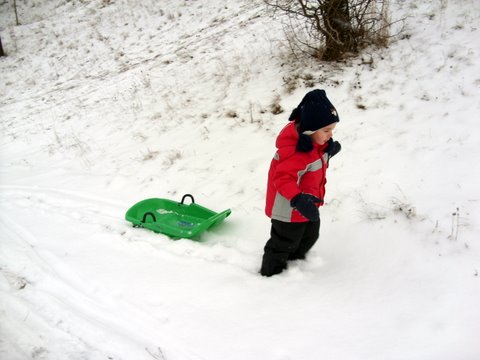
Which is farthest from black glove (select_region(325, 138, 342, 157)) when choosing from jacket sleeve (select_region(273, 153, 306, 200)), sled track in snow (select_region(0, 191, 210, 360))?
sled track in snow (select_region(0, 191, 210, 360))

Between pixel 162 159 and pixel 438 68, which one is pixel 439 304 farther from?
pixel 162 159

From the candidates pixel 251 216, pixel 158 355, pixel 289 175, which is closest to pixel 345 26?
pixel 251 216

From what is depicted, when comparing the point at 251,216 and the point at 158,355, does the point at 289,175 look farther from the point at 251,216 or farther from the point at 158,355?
the point at 251,216

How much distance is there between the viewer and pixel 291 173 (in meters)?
2.45

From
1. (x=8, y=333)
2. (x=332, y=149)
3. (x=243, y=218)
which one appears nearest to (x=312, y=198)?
(x=332, y=149)

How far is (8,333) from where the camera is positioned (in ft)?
8.95

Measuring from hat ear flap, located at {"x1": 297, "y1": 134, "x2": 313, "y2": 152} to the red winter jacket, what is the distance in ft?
0.16

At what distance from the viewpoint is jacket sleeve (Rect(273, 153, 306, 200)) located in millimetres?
2418

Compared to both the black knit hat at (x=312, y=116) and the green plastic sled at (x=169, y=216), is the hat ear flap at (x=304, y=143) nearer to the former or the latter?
the black knit hat at (x=312, y=116)

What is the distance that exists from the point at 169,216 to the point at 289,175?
2325 millimetres

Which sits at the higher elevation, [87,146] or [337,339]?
[87,146]

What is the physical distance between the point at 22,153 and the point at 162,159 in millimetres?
3572

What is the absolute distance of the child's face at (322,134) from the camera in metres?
2.41

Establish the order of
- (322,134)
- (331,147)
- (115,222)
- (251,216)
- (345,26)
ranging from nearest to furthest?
(322,134), (331,147), (251,216), (115,222), (345,26)
